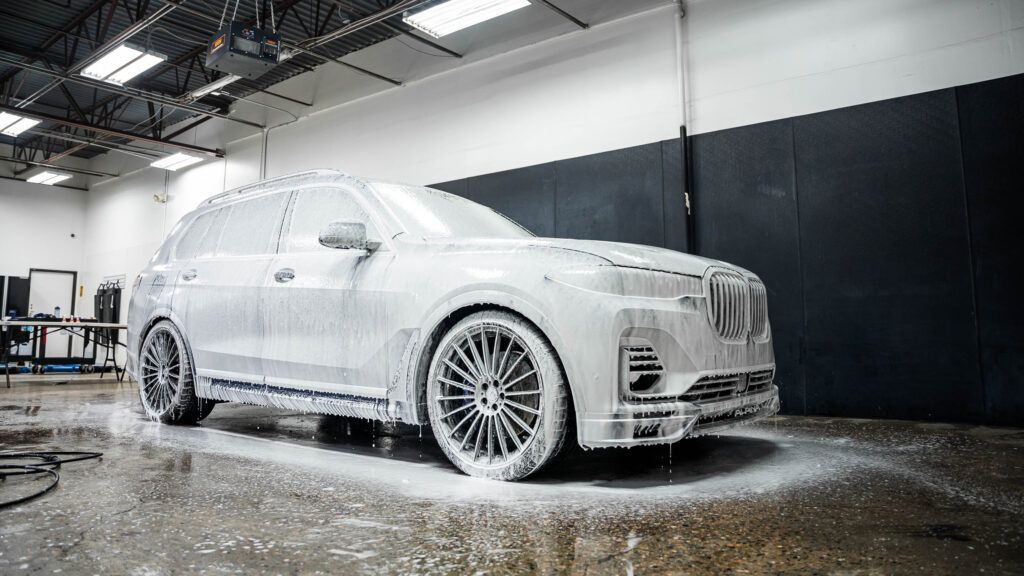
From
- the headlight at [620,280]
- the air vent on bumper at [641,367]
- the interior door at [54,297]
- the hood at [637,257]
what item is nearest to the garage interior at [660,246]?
the air vent on bumper at [641,367]

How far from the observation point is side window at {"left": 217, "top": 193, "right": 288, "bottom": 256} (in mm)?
4191

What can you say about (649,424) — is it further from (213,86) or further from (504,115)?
(213,86)

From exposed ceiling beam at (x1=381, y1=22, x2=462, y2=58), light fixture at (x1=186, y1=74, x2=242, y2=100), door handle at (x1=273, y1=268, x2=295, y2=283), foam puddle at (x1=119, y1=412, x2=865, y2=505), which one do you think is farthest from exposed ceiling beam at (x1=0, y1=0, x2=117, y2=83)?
foam puddle at (x1=119, y1=412, x2=865, y2=505)

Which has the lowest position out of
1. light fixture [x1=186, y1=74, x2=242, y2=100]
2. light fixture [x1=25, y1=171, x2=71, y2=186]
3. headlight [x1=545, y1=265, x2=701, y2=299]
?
headlight [x1=545, y1=265, x2=701, y2=299]

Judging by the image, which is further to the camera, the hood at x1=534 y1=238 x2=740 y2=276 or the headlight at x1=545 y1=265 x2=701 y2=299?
the hood at x1=534 y1=238 x2=740 y2=276

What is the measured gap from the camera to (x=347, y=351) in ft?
11.3

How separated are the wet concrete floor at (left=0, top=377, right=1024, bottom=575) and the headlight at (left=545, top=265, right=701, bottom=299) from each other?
0.85 m

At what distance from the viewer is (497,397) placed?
2.85 meters

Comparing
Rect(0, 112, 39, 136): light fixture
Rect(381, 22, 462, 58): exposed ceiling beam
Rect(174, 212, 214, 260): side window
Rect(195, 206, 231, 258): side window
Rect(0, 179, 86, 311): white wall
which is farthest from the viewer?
Rect(0, 179, 86, 311): white wall

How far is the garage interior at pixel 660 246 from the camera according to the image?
1931mm

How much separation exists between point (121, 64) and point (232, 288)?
7.92 m

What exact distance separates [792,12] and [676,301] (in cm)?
551

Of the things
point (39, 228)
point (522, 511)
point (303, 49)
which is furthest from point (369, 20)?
point (39, 228)

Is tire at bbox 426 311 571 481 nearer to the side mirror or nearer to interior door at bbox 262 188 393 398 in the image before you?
interior door at bbox 262 188 393 398
